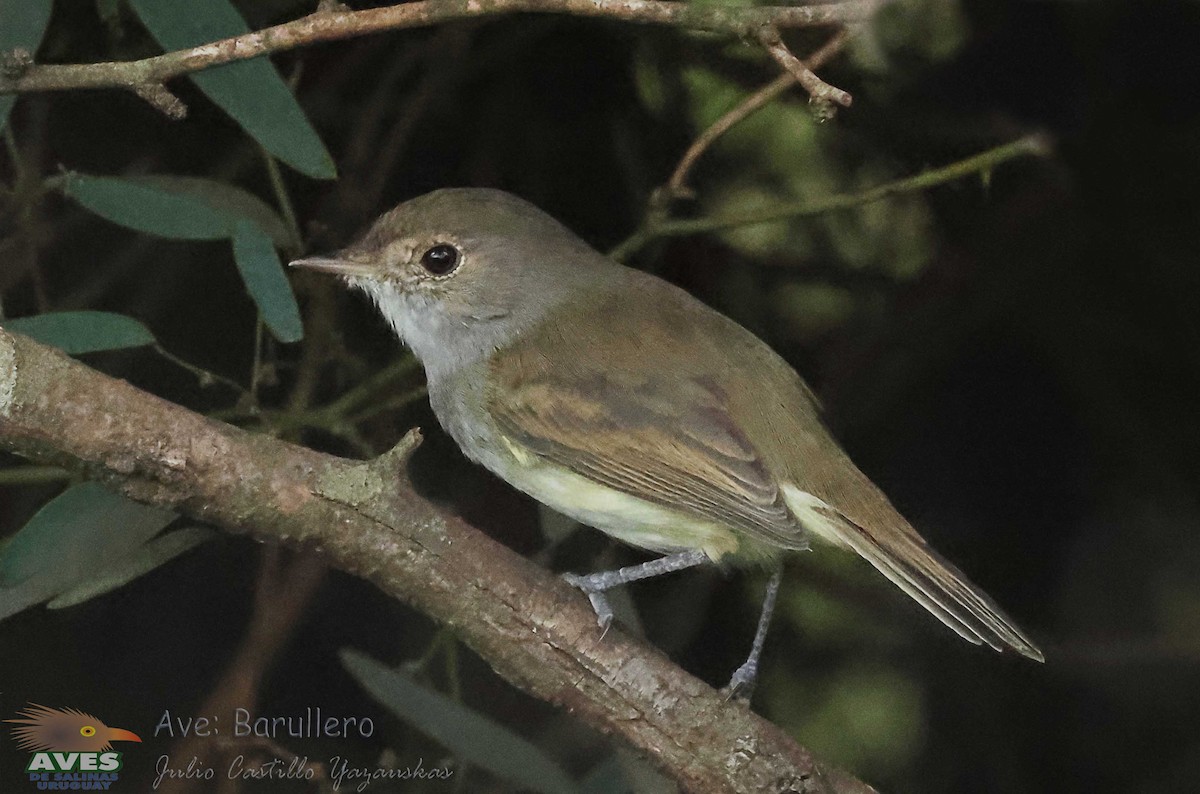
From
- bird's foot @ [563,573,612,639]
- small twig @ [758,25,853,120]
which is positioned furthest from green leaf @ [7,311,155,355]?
small twig @ [758,25,853,120]

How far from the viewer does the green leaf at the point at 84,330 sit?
1178 millimetres

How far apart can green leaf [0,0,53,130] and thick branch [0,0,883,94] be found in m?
0.02

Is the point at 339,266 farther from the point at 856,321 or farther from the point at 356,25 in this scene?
the point at 856,321

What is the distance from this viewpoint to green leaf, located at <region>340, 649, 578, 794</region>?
1.24m

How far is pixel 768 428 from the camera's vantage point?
1.27 m

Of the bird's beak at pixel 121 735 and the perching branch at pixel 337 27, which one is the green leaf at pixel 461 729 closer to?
the bird's beak at pixel 121 735

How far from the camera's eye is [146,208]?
1.22 metres

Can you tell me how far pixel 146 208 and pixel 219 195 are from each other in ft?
0.23

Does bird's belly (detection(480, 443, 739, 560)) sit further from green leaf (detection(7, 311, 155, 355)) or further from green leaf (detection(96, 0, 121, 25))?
green leaf (detection(96, 0, 121, 25))

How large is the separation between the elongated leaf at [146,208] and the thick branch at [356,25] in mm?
95

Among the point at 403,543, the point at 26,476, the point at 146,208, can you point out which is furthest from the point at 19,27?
the point at 403,543

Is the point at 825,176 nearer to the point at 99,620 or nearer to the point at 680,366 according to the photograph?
the point at 680,366

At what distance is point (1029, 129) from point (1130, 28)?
0.13 meters

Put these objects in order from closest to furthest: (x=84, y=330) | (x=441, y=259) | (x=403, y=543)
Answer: (x=403, y=543)
(x=84, y=330)
(x=441, y=259)
